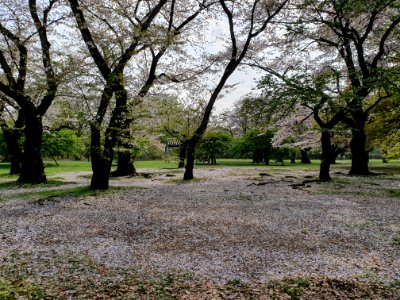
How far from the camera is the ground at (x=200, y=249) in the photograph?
3682 millimetres

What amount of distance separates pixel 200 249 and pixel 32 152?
11825mm

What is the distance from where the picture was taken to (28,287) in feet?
12.0

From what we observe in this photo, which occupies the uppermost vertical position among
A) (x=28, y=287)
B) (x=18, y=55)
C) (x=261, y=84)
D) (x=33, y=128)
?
(x=18, y=55)

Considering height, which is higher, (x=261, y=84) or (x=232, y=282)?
(x=261, y=84)

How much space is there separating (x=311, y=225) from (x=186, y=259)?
126 inches

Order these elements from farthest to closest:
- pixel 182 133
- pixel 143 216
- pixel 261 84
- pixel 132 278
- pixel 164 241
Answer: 1. pixel 182 133
2. pixel 261 84
3. pixel 143 216
4. pixel 164 241
5. pixel 132 278

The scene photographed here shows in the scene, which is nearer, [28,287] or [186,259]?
[28,287]

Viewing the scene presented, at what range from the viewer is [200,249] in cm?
507

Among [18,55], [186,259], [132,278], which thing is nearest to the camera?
[132,278]

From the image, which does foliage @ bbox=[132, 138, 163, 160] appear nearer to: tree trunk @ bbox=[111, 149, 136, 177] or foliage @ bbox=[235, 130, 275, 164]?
tree trunk @ bbox=[111, 149, 136, 177]

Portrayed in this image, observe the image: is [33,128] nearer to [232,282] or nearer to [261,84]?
[261,84]

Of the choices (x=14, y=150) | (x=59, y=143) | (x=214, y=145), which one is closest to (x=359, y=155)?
(x=214, y=145)

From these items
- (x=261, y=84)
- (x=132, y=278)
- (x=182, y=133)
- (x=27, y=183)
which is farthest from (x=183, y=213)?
(x=182, y=133)

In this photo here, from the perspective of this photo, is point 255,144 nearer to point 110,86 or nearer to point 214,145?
point 214,145
